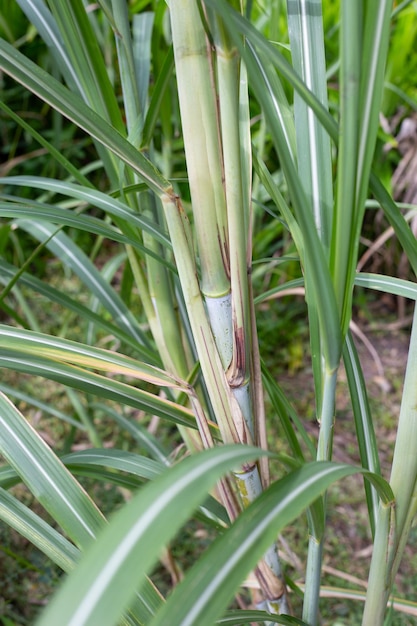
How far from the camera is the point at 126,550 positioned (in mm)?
190

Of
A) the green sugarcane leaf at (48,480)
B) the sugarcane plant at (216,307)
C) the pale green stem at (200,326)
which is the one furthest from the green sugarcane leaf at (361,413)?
the green sugarcane leaf at (48,480)

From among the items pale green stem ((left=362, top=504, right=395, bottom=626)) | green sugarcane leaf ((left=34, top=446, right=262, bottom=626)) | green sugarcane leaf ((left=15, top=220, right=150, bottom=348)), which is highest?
green sugarcane leaf ((left=15, top=220, right=150, bottom=348))

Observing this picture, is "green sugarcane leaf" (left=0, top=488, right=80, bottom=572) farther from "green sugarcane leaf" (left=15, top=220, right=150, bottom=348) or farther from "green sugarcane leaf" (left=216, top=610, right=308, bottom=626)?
"green sugarcane leaf" (left=15, top=220, right=150, bottom=348)

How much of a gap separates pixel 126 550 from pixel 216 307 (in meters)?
0.21

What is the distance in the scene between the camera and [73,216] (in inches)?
16.6

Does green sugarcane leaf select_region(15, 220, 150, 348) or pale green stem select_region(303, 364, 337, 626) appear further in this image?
green sugarcane leaf select_region(15, 220, 150, 348)

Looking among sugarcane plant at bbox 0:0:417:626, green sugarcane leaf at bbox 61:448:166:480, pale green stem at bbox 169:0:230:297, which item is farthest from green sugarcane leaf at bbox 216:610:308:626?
pale green stem at bbox 169:0:230:297

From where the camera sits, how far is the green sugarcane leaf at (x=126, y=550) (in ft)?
0.59

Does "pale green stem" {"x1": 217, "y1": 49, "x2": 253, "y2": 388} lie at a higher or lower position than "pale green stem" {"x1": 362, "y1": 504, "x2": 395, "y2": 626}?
higher

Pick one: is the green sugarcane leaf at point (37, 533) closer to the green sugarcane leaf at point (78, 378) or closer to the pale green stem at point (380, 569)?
the green sugarcane leaf at point (78, 378)

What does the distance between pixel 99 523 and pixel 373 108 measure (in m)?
0.30

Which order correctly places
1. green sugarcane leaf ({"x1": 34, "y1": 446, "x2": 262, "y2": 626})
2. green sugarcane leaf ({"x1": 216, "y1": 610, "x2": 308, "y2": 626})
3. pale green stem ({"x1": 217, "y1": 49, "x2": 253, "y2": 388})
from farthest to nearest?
green sugarcane leaf ({"x1": 216, "y1": 610, "x2": 308, "y2": 626}), pale green stem ({"x1": 217, "y1": 49, "x2": 253, "y2": 388}), green sugarcane leaf ({"x1": 34, "y1": 446, "x2": 262, "y2": 626})

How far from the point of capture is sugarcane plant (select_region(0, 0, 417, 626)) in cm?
22

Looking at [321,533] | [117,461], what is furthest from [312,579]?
[117,461]
